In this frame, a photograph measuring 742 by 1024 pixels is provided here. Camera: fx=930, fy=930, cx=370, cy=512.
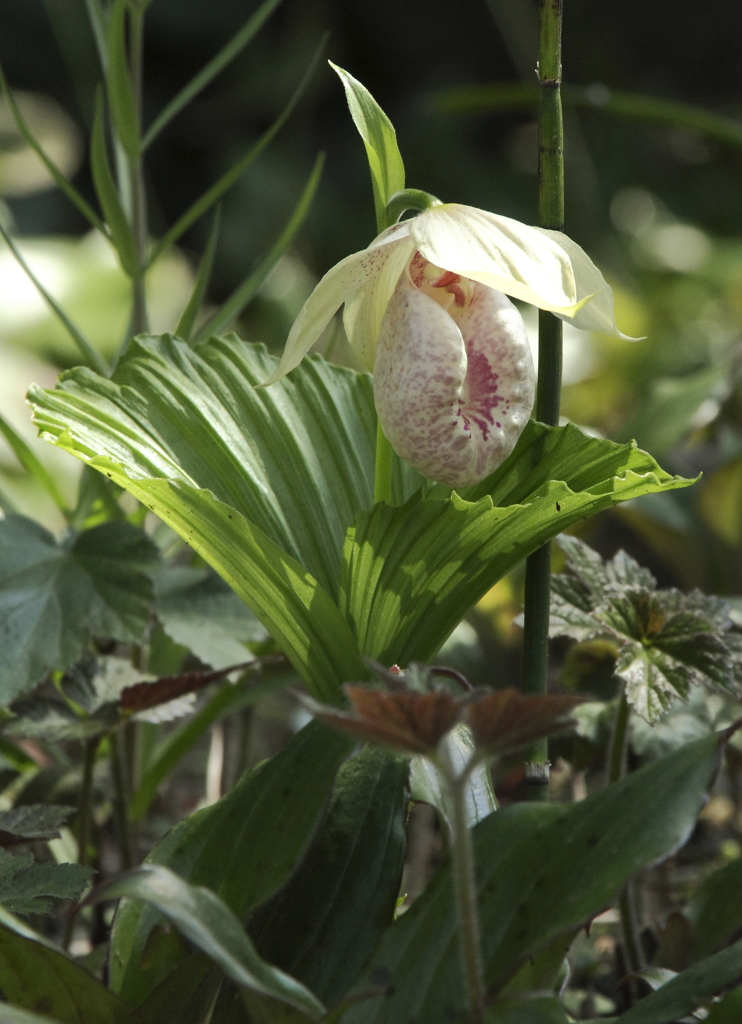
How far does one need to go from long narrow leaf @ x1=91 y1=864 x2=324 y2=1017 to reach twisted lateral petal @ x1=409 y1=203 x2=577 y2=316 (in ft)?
0.93

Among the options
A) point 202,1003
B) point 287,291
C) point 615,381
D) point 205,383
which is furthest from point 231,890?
Result: point 287,291

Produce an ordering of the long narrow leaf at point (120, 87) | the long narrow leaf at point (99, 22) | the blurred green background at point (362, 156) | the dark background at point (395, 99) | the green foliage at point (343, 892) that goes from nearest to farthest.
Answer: the green foliage at point (343, 892) < the long narrow leaf at point (120, 87) < the long narrow leaf at point (99, 22) < the blurred green background at point (362, 156) < the dark background at point (395, 99)

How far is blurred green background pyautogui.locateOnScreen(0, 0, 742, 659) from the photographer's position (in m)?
1.91

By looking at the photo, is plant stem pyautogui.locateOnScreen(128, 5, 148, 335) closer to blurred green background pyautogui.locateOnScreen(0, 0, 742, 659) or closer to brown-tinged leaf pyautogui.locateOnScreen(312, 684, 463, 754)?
brown-tinged leaf pyautogui.locateOnScreen(312, 684, 463, 754)

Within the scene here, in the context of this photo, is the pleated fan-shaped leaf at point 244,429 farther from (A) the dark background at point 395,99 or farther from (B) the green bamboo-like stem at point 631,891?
(A) the dark background at point 395,99

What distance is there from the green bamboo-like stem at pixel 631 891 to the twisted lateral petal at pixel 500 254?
245 mm

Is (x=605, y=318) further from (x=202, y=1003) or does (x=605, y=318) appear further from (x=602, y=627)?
(x=202, y=1003)

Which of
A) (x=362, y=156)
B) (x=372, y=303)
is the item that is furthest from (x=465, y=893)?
(x=362, y=156)

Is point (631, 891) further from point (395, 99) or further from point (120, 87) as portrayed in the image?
point (395, 99)

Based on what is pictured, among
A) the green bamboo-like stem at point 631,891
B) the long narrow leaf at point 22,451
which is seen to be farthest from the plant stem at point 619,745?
the long narrow leaf at point 22,451

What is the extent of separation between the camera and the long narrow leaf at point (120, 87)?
631 mm

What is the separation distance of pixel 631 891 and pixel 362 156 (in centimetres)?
Answer: 257

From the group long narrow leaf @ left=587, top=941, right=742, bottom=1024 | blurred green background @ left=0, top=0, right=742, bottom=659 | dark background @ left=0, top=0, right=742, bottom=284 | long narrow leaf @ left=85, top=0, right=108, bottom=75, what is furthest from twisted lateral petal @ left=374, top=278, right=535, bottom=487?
dark background @ left=0, top=0, right=742, bottom=284

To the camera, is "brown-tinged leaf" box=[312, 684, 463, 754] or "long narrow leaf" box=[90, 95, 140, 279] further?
"long narrow leaf" box=[90, 95, 140, 279]
